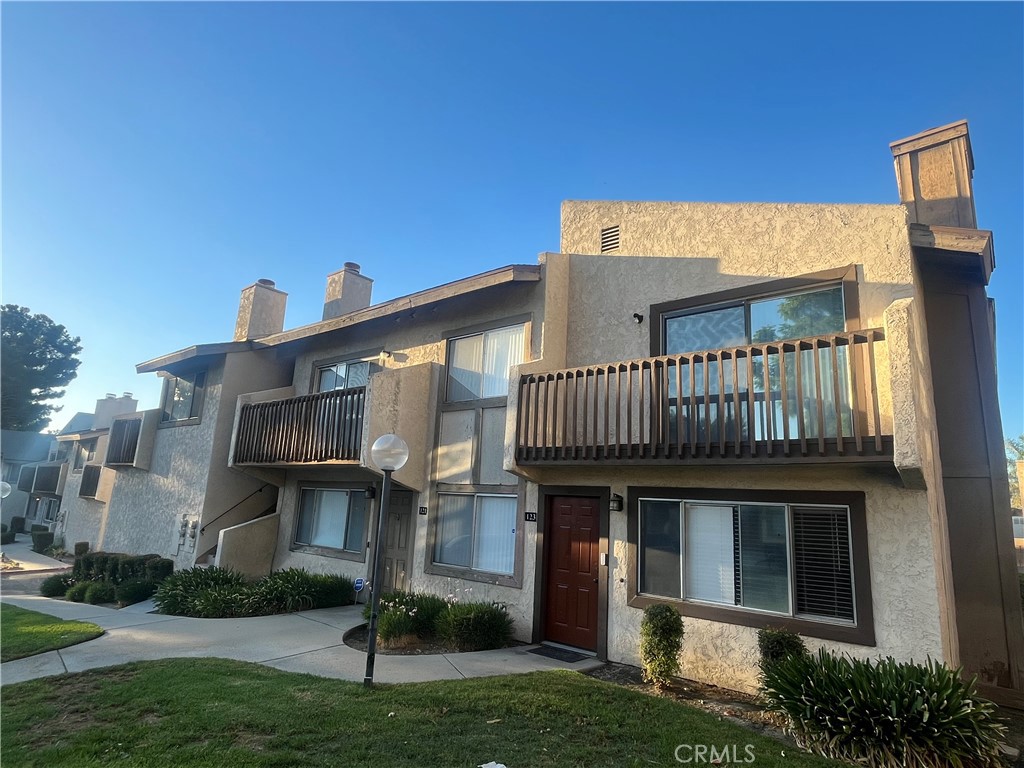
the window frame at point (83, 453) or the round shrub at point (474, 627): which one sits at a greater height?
the window frame at point (83, 453)

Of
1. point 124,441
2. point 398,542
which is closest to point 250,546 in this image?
point 398,542

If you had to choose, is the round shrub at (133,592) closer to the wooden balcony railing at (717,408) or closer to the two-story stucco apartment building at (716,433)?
the two-story stucco apartment building at (716,433)

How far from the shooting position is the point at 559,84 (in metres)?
10.2

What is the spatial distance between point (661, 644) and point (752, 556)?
1.64 metres

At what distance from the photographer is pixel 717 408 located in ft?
22.4

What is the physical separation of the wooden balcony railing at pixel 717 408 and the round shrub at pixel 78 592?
482 inches

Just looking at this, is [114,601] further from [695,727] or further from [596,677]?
[695,727]

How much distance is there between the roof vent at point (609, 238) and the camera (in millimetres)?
9527

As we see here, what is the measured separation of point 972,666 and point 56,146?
15.2 m

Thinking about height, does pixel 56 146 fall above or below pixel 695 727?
above

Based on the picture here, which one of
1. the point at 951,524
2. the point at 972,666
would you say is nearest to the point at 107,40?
the point at 951,524

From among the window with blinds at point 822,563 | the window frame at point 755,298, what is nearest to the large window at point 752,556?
the window with blinds at point 822,563

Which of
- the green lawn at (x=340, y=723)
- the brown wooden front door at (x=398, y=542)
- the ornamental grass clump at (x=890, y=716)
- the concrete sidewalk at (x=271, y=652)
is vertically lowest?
the concrete sidewalk at (x=271, y=652)

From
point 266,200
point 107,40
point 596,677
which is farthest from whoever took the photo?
point 266,200
